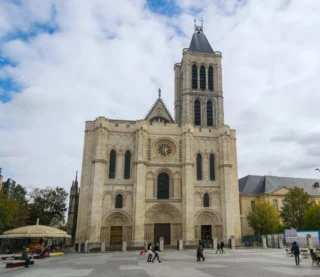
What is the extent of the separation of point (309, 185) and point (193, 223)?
1241 inches

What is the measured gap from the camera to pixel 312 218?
3600 cm

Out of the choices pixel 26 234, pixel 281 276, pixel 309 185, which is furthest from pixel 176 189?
pixel 309 185

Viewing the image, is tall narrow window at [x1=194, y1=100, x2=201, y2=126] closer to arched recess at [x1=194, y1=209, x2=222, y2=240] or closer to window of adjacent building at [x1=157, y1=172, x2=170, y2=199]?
window of adjacent building at [x1=157, y1=172, x2=170, y2=199]

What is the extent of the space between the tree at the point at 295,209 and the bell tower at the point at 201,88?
531 inches

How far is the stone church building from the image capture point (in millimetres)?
34094

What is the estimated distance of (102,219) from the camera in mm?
33781

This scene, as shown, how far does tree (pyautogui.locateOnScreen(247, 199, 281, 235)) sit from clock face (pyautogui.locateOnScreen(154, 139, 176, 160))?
14333mm

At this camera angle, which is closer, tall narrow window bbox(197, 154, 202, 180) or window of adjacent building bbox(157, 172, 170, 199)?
window of adjacent building bbox(157, 172, 170, 199)

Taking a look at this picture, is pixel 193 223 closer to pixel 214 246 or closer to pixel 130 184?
pixel 214 246

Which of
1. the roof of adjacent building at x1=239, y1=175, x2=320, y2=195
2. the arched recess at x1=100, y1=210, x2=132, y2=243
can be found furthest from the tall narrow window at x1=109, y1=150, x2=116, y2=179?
the roof of adjacent building at x1=239, y1=175, x2=320, y2=195

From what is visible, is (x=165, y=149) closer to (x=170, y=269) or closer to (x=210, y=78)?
(x=210, y=78)

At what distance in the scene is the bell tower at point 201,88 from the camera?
4175 centimetres

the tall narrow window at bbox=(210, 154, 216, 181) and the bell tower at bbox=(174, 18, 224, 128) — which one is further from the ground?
the bell tower at bbox=(174, 18, 224, 128)

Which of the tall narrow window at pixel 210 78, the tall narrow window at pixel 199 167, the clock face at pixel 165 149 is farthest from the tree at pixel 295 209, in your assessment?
the tall narrow window at pixel 210 78
